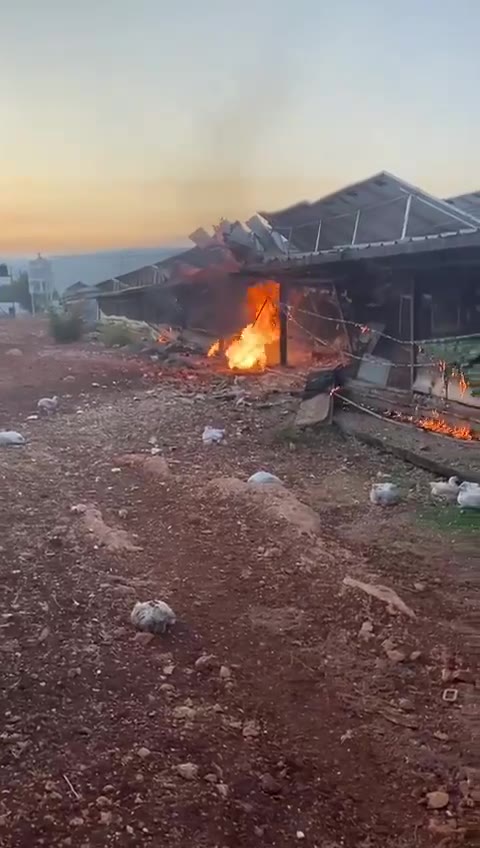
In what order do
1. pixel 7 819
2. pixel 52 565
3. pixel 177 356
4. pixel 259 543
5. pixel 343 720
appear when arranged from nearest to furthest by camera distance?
pixel 7 819
pixel 343 720
pixel 52 565
pixel 259 543
pixel 177 356

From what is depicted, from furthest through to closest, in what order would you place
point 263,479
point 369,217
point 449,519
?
point 369,217
point 263,479
point 449,519

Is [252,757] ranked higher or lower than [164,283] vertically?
lower

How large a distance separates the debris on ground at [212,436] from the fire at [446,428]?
2445 millimetres

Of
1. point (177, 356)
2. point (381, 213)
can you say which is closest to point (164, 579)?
point (381, 213)

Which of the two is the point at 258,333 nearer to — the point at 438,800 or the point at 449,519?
the point at 449,519

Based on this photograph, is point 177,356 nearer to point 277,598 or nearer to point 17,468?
point 17,468

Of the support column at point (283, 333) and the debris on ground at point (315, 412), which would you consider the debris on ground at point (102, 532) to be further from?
the support column at point (283, 333)

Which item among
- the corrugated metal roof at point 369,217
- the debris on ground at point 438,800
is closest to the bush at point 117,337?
the corrugated metal roof at point 369,217

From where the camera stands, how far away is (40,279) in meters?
54.9

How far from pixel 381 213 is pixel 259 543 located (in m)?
9.08

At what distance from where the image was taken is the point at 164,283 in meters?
21.6

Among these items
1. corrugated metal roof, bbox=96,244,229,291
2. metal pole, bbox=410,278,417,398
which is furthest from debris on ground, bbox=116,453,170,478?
corrugated metal roof, bbox=96,244,229,291

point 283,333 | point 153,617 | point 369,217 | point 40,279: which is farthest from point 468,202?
point 40,279

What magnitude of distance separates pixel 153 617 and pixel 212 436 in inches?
186
